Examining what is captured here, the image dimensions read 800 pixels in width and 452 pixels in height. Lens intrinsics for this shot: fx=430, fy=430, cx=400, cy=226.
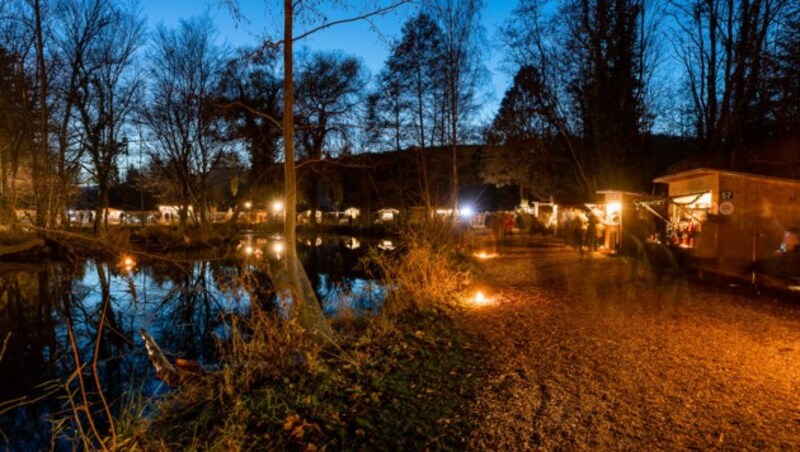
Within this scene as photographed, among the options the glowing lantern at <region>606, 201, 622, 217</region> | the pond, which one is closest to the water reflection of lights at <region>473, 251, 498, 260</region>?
the pond

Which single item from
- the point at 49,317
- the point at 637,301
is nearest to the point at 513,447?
the point at 637,301

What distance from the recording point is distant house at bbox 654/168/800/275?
1370 centimetres

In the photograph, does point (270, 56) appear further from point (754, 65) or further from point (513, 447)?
point (754, 65)

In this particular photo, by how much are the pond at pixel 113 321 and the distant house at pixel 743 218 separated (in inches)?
434

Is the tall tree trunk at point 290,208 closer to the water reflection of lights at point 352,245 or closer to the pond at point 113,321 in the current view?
the pond at point 113,321

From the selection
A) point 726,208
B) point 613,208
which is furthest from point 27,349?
point 613,208

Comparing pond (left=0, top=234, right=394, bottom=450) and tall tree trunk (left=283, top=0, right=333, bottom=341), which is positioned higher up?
tall tree trunk (left=283, top=0, right=333, bottom=341)

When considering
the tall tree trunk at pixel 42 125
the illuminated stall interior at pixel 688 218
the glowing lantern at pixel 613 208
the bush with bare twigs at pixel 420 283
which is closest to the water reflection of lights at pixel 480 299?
the bush with bare twigs at pixel 420 283

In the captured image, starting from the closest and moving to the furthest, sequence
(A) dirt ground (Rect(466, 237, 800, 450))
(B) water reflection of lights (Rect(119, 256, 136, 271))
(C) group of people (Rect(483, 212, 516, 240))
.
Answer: (A) dirt ground (Rect(466, 237, 800, 450)) < (B) water reflection of lights (Rect(119, 256, 136, 271)) < (C) group of people (Rect(483, 212, 516, 240))

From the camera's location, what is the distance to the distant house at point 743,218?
1370 centimetres

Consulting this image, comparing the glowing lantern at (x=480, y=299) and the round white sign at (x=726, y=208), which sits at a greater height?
the round white sign at (x=726, y=208)

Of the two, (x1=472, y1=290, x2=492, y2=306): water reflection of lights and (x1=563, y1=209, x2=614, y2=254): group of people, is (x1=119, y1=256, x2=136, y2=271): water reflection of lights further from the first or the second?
(x1=563, y1=209, x2=614, y2=254): group of people

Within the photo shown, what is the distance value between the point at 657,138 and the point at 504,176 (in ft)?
34.7

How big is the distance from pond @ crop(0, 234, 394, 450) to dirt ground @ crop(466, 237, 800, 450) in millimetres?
3437
